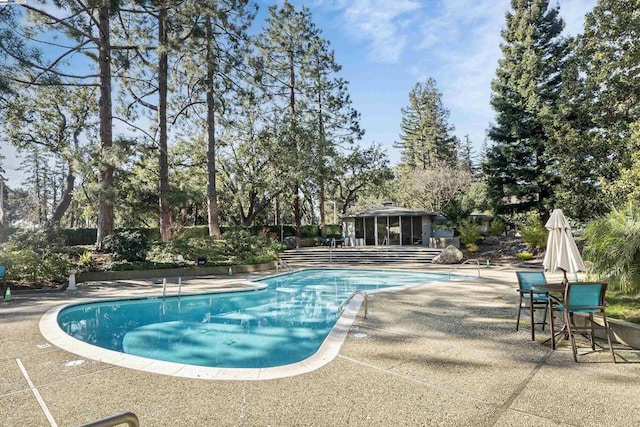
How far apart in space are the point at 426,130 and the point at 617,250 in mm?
35703

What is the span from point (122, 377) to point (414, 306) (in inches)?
203

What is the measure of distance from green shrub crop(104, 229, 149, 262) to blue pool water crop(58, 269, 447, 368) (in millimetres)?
4776

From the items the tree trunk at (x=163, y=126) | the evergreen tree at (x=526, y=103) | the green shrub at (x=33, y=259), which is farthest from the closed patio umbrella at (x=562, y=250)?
the evergreen tree at (x=526, y=103)

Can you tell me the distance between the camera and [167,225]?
15.9 meters

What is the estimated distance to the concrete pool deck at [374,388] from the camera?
9.15 feet

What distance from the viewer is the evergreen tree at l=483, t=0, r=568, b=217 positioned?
18.3m

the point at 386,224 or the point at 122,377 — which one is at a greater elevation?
the point at 386,224

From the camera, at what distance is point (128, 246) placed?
1262 centimetres

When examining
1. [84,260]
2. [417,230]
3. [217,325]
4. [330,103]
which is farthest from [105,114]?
[417,230]

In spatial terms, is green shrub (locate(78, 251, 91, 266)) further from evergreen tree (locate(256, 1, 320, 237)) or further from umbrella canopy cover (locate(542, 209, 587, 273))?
umbrella canopy cover (locate(542, 209, 587, 273))

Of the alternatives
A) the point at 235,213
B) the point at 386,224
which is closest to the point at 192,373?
the point at 386,224

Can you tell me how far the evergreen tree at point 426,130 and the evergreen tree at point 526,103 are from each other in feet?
57.9

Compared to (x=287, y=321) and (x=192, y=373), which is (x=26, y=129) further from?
(x=192, y=373)

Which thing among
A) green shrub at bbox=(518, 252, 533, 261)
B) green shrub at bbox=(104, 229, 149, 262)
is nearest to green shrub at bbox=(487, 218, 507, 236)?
green shrub at bbox=(518, 252, 533, 261)
